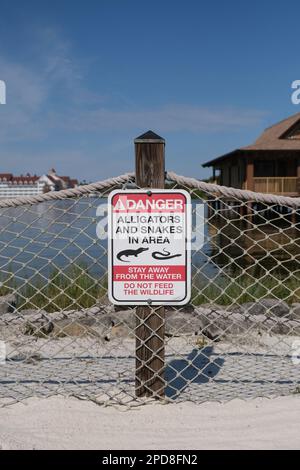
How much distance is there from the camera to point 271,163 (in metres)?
28.9

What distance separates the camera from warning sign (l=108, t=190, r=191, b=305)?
3.22m

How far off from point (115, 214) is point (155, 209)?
247 millimetres

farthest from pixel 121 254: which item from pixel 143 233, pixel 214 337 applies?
pixel 214 337

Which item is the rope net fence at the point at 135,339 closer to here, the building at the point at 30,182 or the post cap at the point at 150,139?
the post cap at the point at 150,139

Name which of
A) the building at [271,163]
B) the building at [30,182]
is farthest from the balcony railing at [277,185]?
the building at [30,182]

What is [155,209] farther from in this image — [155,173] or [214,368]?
[214,368]

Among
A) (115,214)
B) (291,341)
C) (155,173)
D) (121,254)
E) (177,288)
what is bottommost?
(291,341)

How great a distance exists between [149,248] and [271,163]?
1056 inches

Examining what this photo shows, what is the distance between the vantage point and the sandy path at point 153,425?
2.76 m

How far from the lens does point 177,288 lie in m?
3.26

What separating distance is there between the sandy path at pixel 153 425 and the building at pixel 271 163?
22.0m

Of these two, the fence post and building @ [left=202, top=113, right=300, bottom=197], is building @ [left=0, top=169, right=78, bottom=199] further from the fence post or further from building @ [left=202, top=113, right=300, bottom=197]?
the fence post
